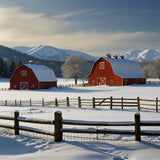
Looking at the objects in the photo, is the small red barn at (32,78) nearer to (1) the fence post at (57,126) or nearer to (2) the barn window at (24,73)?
(2) the barn window at (24,73)

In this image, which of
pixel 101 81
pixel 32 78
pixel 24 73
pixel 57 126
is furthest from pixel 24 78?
pixel 57 126

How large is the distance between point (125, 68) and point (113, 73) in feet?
17.5

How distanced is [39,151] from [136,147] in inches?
138

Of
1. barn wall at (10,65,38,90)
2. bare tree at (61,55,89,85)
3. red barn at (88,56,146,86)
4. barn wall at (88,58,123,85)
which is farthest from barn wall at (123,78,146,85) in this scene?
barn wall at (10,65,38,90)

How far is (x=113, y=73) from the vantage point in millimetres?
53719

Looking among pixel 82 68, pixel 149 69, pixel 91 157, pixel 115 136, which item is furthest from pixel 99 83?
pixel 149 69

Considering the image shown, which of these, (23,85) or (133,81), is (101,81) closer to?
(133,81)

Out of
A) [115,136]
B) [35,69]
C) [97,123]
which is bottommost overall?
[115,136]

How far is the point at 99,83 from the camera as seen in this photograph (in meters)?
56.7

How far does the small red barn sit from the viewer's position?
55562mm

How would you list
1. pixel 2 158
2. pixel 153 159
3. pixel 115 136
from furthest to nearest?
1. pixel 115 136
2. pixel 2 158
3. pixel 153 159

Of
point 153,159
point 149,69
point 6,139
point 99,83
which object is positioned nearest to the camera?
point 153,159

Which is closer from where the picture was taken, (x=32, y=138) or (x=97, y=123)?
(x=97, y=123)

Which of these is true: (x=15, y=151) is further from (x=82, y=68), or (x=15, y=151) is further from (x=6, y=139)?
(x=82, y=68)
